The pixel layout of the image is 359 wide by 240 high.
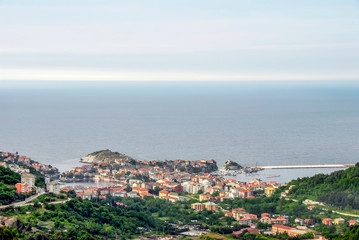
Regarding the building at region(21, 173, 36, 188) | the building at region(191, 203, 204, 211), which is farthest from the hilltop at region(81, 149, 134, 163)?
the building at region(21, 173, 36, 188)

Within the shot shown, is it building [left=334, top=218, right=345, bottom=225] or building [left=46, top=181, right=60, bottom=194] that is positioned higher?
building [left=46, top=181, right=60, bottom=194]

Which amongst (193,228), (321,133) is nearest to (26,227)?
(193,228)

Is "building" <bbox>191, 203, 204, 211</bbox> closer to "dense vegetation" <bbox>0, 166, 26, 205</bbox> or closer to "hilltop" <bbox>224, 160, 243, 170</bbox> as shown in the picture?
"dense vegetation" <bbox>0, 166, 26, 205</bbox>

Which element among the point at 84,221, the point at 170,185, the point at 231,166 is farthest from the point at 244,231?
the point at 231,166

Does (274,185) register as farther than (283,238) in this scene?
Yes

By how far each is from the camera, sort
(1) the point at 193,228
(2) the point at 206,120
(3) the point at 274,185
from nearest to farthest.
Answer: (1) the point at 193,228
(3) the point at 274,185
(2) the point at 206,120

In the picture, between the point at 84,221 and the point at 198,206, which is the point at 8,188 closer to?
the point at 84,221

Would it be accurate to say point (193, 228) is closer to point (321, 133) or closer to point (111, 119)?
point (321, 133)
